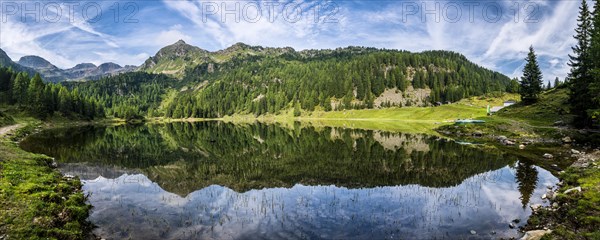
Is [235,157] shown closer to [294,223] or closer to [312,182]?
[312,182]

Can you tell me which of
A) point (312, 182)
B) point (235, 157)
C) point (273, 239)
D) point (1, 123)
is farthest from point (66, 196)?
point (1, 123)

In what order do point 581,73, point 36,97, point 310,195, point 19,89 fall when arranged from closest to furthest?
point 310,195 → point 581,73 → point 36,97 → point 19,89

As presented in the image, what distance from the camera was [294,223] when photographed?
22.6m

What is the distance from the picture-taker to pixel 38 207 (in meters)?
20.0

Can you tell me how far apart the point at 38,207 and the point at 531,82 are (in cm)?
12551

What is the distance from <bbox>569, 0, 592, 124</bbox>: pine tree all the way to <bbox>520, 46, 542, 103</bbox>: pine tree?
26.6m

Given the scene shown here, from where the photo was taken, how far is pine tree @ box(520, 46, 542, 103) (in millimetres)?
105250

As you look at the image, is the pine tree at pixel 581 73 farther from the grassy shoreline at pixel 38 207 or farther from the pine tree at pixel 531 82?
the grassy shoreline at pixel 38 207

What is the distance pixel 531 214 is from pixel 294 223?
55.0 ft

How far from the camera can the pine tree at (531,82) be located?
105250 mm

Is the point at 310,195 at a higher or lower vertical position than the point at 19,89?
lower

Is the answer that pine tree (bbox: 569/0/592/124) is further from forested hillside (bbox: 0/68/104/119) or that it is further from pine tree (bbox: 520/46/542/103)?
forested hillside (bbox: 0/68/104/119)

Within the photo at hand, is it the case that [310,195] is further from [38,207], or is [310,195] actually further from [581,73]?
[581,73]

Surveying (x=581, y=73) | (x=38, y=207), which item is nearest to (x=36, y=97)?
(x=38, y=207)
